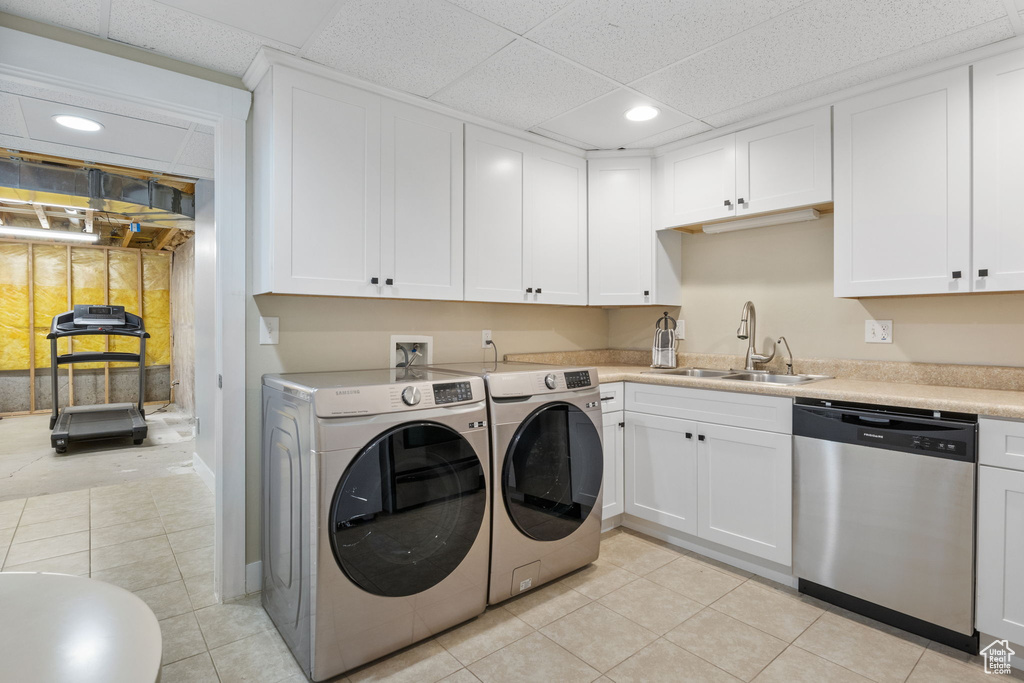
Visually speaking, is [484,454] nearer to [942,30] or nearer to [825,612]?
[825,612]

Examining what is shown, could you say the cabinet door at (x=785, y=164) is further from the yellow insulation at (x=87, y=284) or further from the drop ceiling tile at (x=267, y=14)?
the yellow insulation at (x=87, y=284)

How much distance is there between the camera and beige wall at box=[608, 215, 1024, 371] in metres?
2.30

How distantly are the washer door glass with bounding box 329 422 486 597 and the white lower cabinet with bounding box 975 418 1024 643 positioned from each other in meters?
1.78

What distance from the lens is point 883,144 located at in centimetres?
231

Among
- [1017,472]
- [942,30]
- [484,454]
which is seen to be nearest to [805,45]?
[942,30]

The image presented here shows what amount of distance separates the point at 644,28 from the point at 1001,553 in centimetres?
223

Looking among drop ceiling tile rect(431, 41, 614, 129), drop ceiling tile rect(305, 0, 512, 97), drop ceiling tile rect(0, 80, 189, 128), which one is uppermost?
drop ceiling tile rect(431, 41, 614, 129)

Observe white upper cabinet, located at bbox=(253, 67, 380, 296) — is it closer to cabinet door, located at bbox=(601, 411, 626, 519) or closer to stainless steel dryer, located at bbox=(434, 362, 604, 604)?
stainless steel dryer, located at bbox=(434, 362, 604, 604)

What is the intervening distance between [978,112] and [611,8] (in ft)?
5.15

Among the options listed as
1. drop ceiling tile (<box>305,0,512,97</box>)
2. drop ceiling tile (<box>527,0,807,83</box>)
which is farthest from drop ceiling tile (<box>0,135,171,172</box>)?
drop ceiling tile (<box>527,0,807,83</box>)

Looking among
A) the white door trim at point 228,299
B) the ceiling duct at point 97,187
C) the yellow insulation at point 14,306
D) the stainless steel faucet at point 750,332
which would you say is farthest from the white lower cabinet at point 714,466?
the yellow insulation at point 14,306

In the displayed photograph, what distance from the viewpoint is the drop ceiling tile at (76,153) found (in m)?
2.49

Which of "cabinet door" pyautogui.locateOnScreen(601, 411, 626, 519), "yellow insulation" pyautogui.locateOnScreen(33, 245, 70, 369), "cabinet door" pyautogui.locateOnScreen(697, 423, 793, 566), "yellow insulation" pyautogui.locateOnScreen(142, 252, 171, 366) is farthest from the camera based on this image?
"yellow insulation" pyautogui.locateOnScreen(142, 252, 171, 366)

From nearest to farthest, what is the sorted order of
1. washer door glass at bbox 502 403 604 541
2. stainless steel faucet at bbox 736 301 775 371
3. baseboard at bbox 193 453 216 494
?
washer door glass at bbox 502 403 604 541
stainless steel faucet at bbox 736 301 775 371
baseboard at bbox 193 453 216 494
